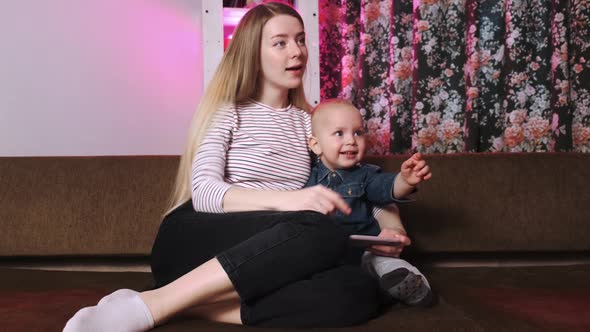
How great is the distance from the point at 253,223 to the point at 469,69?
1545 millimetres

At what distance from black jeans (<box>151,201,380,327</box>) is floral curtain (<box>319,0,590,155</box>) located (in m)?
1.32

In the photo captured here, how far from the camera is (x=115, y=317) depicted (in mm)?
913

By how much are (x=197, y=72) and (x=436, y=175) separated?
4.03ft

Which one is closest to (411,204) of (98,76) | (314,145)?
(314,145)

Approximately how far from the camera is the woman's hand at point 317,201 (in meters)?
1.00

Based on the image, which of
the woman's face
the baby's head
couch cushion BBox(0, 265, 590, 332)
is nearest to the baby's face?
the baby's head

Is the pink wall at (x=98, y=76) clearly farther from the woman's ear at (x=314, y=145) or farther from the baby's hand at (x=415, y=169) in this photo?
the baby's hand at (x=415, y=169)

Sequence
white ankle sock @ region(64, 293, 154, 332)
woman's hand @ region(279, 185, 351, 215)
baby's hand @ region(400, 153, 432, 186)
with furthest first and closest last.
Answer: baby's hand @ region(400, 153, 432, 186) → woman's hand @ region(279, 185, 351, 215) → white ankle sock @ region(64, 293, 154, 332)

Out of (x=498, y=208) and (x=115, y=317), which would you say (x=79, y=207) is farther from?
(x=498, y=208)

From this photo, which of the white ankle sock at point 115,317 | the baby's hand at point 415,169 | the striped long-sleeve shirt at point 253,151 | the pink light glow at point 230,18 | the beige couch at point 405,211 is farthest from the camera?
the pink light glow at point 230,18

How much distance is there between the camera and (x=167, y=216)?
133cm

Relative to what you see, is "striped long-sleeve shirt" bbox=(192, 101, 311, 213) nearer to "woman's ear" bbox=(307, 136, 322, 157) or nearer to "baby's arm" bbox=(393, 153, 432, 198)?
"woman's ear" bbox=(307, 136, 322, 157)

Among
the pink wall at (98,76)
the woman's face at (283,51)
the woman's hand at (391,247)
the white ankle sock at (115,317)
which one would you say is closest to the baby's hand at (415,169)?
the woman's hand at (391,247)

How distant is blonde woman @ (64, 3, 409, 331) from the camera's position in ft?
3.13
